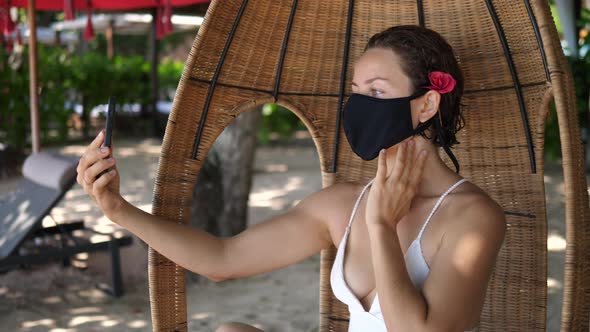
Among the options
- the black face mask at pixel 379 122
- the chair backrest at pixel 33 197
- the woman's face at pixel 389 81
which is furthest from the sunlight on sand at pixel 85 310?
the woman's face at pixel 389 81

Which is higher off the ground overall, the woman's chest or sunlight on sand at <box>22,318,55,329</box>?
the woman's chest

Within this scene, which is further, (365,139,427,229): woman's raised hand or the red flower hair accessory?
the red flower hair accessory

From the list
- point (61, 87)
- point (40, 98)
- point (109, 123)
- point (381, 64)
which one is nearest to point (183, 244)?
point (109, 123)

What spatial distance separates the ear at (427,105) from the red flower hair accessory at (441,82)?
15 millimetres

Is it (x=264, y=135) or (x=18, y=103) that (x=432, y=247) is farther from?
(x=264, y=135)

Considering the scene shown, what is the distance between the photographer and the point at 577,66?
7984mm

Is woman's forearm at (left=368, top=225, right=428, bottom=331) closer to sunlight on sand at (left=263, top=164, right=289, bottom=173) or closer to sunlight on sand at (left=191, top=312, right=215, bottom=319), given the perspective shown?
sunlight on sand at (left=191, top=312, right=215, bottom=319)

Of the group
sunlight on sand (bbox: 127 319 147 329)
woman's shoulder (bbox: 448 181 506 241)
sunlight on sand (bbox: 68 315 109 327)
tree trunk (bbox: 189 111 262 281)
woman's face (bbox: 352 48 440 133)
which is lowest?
sunlight on sand (bbox: 68 315 109 327)

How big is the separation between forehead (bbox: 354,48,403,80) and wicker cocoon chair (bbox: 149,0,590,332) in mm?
599

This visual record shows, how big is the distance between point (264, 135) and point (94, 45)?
18.2m

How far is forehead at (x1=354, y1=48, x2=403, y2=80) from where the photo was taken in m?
1.92

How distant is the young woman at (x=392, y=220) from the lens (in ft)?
5.61

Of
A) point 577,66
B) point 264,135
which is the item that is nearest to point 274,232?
point 577,66

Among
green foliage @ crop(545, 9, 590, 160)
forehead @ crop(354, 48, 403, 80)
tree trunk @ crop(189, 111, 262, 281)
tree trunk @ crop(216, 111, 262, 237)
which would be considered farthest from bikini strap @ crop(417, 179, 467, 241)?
green foliage @ crop(545, 9, 590, 160)
